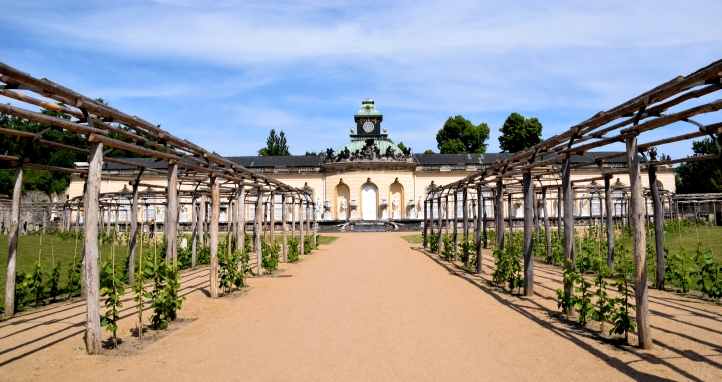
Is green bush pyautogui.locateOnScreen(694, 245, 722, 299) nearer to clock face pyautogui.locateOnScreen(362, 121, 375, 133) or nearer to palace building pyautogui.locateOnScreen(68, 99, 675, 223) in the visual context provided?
palace building pyautogui.locateOnScreen(68, 99, 675, 223)

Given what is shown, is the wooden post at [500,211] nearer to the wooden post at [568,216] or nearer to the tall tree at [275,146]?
the wooden post at [568,216]

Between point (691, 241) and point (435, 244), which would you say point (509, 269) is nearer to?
point (435, 244)

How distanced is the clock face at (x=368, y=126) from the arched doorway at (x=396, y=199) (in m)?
9.34

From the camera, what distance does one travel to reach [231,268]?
12508 mm

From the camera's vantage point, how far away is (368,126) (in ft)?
214

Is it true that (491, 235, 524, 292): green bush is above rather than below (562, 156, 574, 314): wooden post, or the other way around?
below

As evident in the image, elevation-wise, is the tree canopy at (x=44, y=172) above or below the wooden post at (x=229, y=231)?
above

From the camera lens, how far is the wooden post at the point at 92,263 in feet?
23.0

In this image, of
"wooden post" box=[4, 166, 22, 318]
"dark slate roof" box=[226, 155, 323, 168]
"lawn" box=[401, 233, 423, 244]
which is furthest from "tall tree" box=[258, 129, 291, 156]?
"wooden post" box=[4, 166, 22, 318]

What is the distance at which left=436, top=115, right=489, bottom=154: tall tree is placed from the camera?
244 ft

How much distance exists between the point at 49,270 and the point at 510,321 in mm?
12699

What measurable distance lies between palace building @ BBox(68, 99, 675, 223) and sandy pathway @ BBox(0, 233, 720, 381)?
150 ft

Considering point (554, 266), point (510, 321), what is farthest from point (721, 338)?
point (554, 266)

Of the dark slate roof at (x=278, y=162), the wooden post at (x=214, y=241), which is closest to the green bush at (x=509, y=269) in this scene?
the wooden post at (x=214, y=241)
